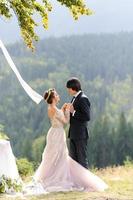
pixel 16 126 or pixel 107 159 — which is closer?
pixel 107 159

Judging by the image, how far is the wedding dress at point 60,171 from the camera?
41.1 ft

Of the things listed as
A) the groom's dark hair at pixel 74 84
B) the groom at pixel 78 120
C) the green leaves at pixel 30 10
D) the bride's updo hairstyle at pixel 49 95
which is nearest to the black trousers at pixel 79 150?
the groom at pixel 78 120

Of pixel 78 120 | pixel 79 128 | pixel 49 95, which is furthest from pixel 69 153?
pixel 49 95

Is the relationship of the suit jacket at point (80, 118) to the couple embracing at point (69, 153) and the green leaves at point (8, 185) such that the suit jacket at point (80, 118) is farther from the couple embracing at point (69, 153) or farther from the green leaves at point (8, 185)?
the green leaves at point (8, 185)

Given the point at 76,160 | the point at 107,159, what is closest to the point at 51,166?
the point at 76,160

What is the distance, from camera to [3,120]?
196500mm

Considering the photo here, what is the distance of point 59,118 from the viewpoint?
1289 cm

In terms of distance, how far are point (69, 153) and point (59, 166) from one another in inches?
16.0

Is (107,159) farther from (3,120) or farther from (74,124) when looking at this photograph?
(3,120)

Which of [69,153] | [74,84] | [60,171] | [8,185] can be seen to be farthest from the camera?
[69,153]

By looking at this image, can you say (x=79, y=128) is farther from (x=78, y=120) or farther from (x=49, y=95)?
(x=49, y=95)

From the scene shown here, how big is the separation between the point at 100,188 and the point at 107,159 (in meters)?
87.6

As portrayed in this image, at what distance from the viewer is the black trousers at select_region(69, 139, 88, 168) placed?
12.7 m

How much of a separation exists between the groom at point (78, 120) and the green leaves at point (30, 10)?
4.66ft
